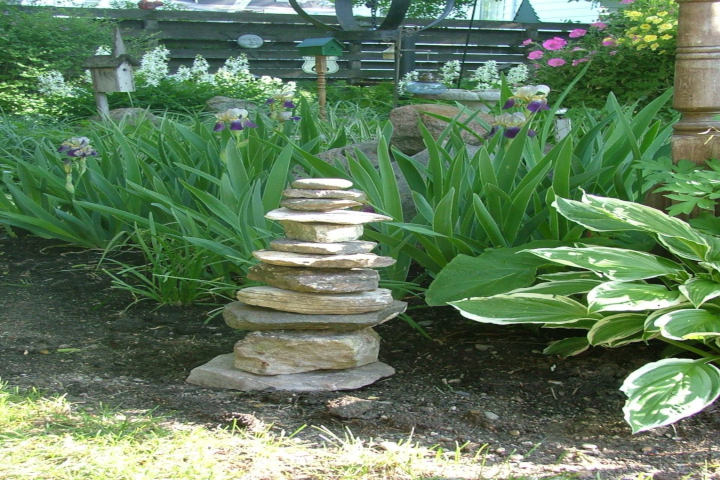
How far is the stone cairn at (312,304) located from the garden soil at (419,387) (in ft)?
0.25

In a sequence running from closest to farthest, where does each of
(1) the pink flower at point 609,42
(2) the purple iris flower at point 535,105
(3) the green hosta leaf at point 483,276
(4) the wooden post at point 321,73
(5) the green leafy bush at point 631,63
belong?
1. (3) the green hosta leaf at point 483,276
2. (2) the purple iris flower at point 535,105
3. (4) the wooden post at point 321,73
4. (5) the green leafy bush at point 631,63
5. (1) the pink flower at point 609,42

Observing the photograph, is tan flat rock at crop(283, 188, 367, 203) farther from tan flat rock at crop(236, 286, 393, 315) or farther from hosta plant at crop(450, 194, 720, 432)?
hosta plant at crop(450, 194, 720, 432)

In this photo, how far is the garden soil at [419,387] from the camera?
1895 mm

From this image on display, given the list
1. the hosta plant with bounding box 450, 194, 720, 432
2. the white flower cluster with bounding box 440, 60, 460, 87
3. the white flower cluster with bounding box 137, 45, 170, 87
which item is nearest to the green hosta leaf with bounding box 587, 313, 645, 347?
the hosta plant with bounding box 450, 194, 720, 432

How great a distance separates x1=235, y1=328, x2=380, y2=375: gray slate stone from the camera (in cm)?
230

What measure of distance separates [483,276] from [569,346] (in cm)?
34

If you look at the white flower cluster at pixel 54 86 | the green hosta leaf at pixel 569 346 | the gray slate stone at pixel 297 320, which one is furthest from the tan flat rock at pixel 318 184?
the white flower cluster at pixel 54 86

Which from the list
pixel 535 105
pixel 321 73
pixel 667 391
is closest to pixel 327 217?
pixel 667 391

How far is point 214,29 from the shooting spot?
13219 millimetres

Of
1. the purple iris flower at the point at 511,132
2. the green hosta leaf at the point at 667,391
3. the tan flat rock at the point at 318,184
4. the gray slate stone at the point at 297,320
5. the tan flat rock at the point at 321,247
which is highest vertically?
the purple iris flower at the point at 511,132

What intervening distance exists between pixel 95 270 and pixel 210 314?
2.67ft

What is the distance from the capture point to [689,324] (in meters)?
1.98

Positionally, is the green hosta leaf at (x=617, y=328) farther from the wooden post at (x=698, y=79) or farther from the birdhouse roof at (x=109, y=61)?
the birdhouse roof at (x=109, y=61)

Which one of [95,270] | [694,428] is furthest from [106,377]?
[694,428]
